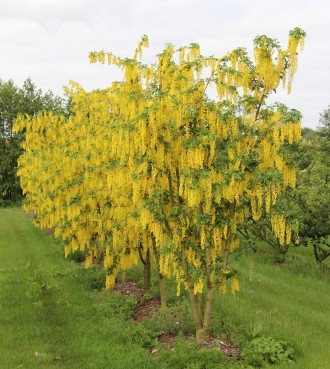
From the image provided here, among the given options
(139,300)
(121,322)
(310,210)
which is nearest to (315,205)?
(310,210)

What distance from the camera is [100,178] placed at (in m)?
13.2

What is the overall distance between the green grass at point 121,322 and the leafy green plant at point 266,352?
0.77 ft

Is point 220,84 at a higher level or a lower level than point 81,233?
higher

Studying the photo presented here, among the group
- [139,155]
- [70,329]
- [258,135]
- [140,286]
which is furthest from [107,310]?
[258,135]

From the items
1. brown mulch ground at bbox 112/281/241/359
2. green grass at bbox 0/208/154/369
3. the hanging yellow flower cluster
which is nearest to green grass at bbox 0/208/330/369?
green grass at bbox 0/208/154/369

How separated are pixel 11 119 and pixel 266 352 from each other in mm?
53308

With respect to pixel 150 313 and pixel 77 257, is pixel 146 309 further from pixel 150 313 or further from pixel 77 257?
pixel 77 257

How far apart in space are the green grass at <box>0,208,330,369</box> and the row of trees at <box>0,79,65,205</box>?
133ft

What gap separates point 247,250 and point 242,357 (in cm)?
223

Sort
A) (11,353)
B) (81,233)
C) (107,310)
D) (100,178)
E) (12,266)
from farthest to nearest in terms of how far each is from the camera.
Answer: (12,266) < (81,233) < (100,178) < (107,310) < (11,353)

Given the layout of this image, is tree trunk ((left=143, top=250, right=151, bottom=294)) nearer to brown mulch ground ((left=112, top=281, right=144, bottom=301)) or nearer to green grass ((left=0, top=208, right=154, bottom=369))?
brown mulch ground ((left=112, top=281, right=144, bottom=301))

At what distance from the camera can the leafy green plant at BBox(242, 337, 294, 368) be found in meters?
8.22

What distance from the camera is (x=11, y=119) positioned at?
55094mm

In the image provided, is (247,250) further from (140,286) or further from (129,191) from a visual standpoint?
(140,286)
